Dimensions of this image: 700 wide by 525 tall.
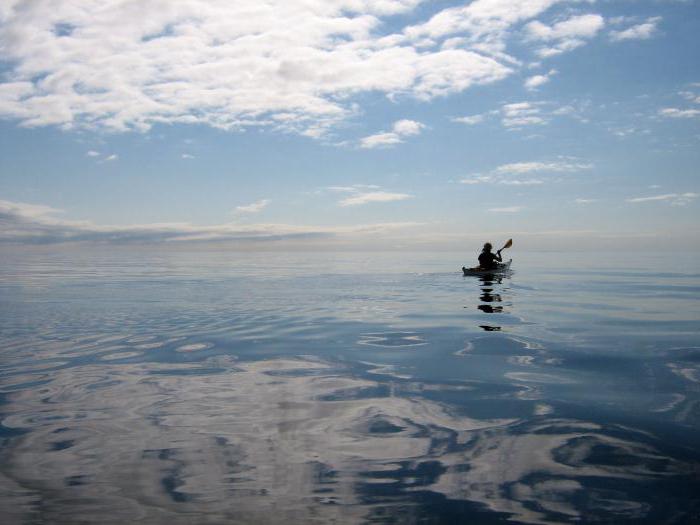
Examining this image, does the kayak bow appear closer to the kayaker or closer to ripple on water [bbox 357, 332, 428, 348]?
the kayaker

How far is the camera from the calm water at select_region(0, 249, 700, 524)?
467 cm

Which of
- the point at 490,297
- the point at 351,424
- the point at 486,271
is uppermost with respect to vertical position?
the point at 486,271

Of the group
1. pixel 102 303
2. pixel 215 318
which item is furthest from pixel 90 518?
pixel 102 303

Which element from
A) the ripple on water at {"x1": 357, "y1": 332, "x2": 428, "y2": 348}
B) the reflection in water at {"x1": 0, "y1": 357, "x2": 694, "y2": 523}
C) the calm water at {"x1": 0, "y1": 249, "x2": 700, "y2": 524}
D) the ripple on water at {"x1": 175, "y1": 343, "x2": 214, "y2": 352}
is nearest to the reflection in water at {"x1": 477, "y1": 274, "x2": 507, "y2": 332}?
the calm water at {"x1": 0, "y1": 249, "x2": 700, "y2": 524}

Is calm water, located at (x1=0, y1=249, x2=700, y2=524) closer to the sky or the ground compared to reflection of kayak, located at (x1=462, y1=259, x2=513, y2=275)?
closer to the ground

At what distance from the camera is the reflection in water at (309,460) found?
4586 millimetres

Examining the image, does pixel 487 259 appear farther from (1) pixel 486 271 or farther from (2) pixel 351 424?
(2) pixel 351 424

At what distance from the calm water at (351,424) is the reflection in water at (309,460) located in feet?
0.09

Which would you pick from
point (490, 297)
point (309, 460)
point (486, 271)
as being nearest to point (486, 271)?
point (486, 271)

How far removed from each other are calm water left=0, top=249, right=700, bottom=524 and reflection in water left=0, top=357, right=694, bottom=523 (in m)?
0.03

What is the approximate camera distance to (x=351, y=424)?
6965mm

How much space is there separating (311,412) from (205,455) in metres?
2.05

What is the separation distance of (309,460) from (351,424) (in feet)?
4.46

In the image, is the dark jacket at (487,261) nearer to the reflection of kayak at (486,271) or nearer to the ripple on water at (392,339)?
the reflection of kayak at (486,271)
